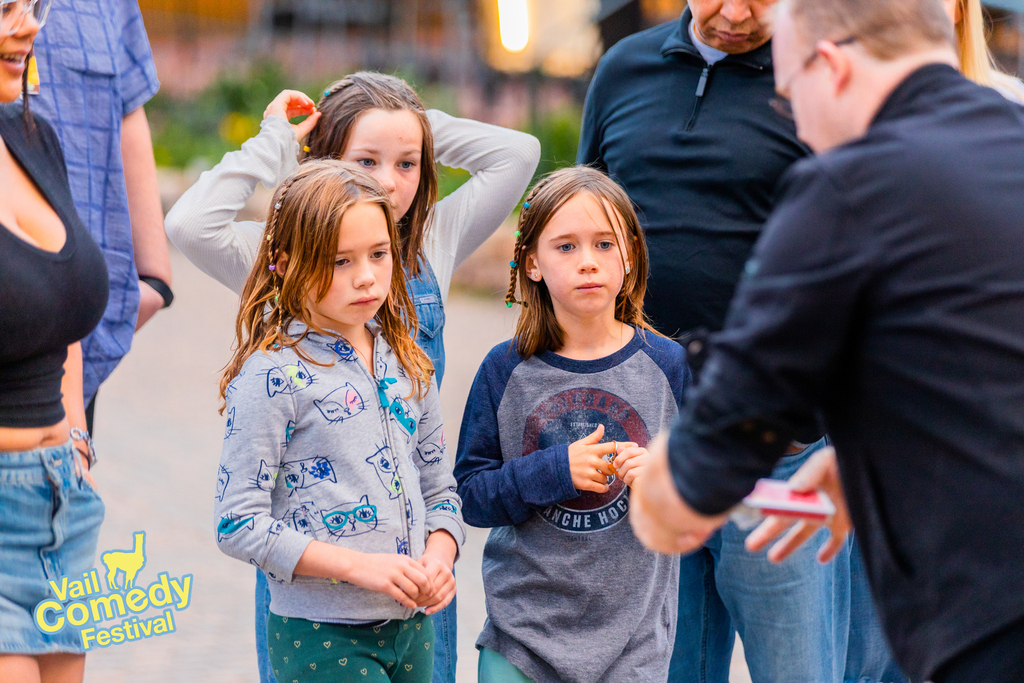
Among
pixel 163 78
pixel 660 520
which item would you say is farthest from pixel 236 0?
pixel 660 520

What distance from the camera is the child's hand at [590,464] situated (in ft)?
6.75

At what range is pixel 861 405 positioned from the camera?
1.29 meters

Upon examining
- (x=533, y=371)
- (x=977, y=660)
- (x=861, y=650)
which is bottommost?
(x=861, y=650)

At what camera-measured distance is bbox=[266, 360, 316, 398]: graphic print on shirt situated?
1.93 meters

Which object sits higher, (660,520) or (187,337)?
(660,520)

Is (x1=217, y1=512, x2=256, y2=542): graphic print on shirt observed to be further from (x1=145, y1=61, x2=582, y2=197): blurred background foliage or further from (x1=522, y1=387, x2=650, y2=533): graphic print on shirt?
(x1=145, y1=61, x2=582, y2=197): blurred background foliage

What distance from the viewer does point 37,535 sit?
1.93 meters

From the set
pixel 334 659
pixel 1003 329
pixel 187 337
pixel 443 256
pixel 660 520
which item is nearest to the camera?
pixel 1003 329

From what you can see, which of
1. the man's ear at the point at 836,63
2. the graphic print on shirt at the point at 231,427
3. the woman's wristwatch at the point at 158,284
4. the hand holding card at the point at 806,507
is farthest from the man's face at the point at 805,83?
the woman's wristwatch at the point at 158,284

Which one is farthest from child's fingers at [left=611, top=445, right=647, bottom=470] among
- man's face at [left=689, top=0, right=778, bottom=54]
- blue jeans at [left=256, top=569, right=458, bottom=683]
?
man's face at [left=689, top=0, right=778, bottom=54]

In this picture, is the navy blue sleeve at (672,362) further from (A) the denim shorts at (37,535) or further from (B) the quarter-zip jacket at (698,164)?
(A) the denim shorts at (37,535)

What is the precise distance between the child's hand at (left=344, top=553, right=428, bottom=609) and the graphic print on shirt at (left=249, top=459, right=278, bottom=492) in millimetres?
214

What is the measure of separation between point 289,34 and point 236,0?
1433 mm

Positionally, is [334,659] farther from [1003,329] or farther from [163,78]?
[163,78]
